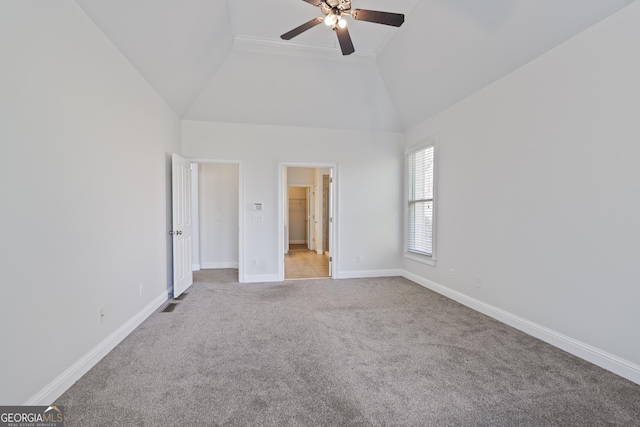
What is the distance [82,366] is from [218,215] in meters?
3.97

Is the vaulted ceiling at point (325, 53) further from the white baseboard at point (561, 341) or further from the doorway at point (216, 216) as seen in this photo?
the white baseboard at point (561, 341)

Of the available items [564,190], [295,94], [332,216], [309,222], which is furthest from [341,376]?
[309,222]

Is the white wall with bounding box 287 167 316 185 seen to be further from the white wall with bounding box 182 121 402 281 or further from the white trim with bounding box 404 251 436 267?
the white trim with bounding box 404 251 436 267

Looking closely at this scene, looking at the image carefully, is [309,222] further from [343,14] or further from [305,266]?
[343,14]

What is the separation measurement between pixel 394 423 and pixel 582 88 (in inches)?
115

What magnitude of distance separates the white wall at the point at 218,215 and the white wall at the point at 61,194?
2.87 m

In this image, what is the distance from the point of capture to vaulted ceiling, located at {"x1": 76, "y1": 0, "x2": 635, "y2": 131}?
2.35 meters

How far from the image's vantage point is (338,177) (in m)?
4.81

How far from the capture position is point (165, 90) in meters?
3.39

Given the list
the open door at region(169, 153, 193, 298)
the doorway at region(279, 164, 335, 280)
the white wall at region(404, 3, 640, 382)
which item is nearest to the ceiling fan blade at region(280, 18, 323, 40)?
the white wall at region(404, 3, 640, 382)

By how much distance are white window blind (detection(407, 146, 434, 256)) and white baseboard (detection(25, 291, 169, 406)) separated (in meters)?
3.99

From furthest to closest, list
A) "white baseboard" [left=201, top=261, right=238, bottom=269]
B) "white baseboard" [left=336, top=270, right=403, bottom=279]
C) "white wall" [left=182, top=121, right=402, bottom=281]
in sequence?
"white baseboard" [left=201, top=261, right=238, bottom=269], "white baseboard" [left=336, top=270, right=403, bottom=279], "white wall" [left=182, top=121, right=402, bottom=281]

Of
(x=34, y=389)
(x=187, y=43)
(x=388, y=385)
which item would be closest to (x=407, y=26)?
(x=187, y=43)

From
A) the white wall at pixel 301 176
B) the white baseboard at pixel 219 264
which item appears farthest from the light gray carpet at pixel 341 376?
the white wall at pixel 301 176
